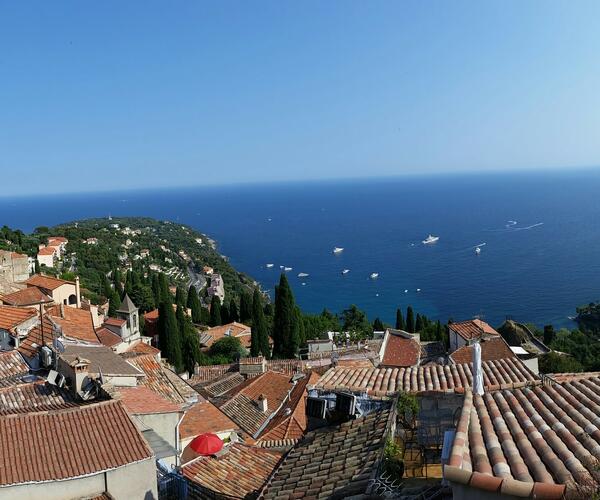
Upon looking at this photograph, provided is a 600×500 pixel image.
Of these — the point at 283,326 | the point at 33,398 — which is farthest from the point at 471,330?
the point at 33,398

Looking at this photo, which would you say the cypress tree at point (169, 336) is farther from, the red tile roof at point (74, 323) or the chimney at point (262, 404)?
the chimney at point (262, 404)

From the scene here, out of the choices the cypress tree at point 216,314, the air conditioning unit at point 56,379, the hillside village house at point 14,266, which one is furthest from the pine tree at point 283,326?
the air conditioning unit at point 56,379

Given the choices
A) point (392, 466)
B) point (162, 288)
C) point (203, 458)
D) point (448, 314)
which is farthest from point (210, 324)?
point (392, 466)

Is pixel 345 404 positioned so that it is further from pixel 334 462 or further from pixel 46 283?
pixel 46 283

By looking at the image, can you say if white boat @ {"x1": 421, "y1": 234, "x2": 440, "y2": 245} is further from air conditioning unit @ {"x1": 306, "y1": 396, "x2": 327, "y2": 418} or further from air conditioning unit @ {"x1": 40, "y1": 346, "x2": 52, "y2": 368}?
air conditioning unit @ {"x1": 306, "y1": 396, "x2": 327, "y2": 418}

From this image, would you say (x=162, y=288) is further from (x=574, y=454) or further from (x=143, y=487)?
(x=574, y=454)

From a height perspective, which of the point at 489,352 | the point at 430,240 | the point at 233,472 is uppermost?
the point at 233,472

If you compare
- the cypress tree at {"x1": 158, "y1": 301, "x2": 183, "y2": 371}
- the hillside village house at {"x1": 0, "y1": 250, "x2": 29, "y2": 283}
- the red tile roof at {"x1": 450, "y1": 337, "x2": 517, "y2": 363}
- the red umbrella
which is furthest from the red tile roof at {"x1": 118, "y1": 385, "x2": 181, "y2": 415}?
the hillside village house at {"x1": 0, "y1": 250, "x2": 29, "y2": 283}
